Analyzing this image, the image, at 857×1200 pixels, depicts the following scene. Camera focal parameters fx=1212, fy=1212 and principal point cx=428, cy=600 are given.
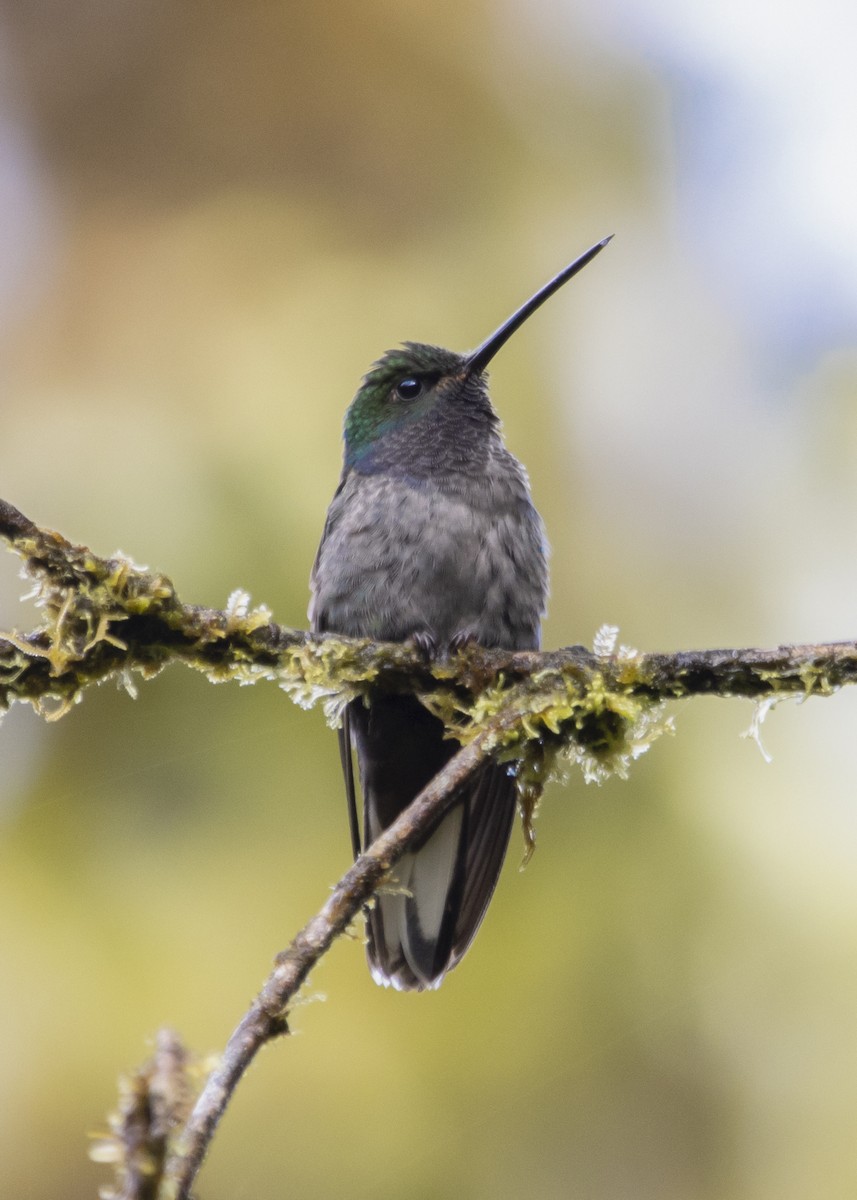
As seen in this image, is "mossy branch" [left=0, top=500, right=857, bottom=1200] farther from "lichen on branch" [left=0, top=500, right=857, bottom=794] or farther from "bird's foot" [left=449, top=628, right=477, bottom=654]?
"bird's foot" [left=449, top=628, right=477, bottom=654]

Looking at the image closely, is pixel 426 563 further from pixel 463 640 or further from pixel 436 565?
pixel 463 640

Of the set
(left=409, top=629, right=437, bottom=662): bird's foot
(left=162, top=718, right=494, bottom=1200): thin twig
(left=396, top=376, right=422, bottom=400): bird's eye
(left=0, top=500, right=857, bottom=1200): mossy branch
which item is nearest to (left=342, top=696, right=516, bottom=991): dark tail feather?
(left=409, top=629, right=437, bottom=662): bird's foot

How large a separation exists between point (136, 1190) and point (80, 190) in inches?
338

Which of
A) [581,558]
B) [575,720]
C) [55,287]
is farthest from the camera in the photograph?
[55,287]

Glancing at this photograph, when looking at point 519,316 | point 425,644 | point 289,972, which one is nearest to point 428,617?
point 425,644

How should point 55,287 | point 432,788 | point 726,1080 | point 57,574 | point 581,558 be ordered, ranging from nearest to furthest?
point 432,788 → point 57,574 → point 726,1080 → point 581,558 → point 55,287

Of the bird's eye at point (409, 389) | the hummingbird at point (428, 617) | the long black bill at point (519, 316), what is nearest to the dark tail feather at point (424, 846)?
the hummingbird at point (428, 617)

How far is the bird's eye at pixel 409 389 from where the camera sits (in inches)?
194

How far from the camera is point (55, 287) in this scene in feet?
26.3

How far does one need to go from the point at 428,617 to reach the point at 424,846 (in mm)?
853

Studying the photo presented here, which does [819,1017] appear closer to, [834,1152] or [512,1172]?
[834,1152]

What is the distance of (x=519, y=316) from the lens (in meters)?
4.80

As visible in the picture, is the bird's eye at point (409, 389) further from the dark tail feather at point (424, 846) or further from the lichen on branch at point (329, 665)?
the lichen on branch at point (329, 665)

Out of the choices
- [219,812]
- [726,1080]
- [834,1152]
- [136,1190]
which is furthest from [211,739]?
[136,1190]
